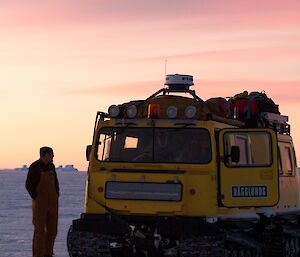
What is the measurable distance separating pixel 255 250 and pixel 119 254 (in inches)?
94.7

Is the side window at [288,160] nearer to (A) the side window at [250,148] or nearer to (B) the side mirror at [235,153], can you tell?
(A) the side window at [250,148]

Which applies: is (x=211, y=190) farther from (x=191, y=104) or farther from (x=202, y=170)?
(x=191, y=104)

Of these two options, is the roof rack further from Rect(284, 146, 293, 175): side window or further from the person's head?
the person's head

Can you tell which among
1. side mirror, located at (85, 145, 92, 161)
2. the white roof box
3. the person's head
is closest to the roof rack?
the white roof box

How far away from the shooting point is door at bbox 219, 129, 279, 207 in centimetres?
1184

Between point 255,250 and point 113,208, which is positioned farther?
point 255,250

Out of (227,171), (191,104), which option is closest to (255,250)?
(227,171)

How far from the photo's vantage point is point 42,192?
479 inches

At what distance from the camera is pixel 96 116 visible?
492 inches

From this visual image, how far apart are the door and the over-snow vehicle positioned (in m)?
0.01

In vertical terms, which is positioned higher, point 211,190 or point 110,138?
point 110,138

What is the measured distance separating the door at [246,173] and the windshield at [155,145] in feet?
1.03

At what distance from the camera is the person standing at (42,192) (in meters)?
12.1

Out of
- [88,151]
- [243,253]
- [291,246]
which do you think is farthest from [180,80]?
[291,246]
